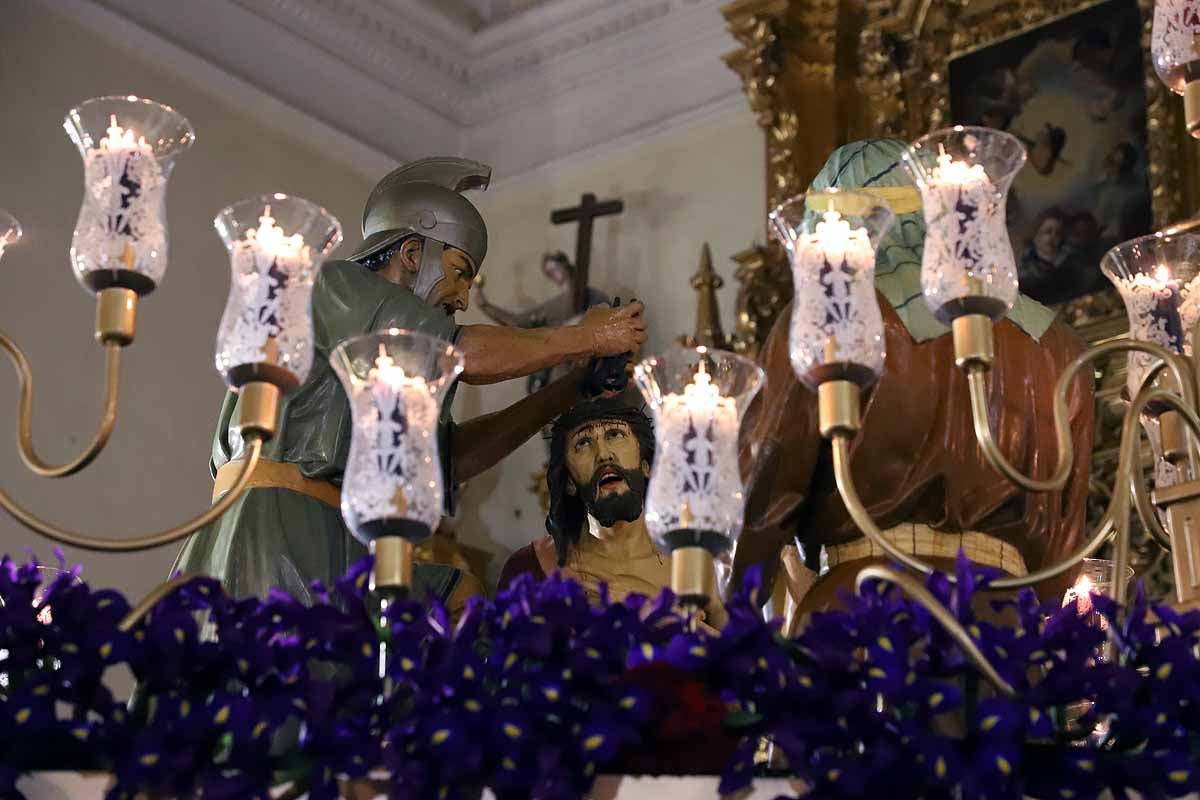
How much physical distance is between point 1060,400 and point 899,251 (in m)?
0.73

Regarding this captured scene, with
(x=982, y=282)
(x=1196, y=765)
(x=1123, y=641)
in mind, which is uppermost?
(x=982, y=282)

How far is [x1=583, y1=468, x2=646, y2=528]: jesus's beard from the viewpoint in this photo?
14.2 ft

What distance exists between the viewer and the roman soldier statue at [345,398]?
368 cm

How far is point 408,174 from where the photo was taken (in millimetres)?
4387

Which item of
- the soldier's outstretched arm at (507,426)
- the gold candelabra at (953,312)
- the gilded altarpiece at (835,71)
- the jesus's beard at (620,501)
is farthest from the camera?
the gilded altarpiece at (835,71)

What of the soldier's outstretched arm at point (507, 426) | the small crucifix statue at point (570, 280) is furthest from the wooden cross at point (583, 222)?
the soldier's outstretched arm at point (507, 426)

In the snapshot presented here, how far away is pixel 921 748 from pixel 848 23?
5.25m

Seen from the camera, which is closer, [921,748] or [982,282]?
[921,748]

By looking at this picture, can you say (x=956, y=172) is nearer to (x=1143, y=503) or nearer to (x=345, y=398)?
(x=1143, y=503)

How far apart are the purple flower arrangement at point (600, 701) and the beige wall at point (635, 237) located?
16.4 feet

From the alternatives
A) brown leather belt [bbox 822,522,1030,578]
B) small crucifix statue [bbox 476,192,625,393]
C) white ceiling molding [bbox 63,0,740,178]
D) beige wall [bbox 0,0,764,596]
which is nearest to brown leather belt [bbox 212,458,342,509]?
brown leather belt [bbox 822,522,1030,578]

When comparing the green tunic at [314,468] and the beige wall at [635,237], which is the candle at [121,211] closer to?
the green tunic at [314,468]

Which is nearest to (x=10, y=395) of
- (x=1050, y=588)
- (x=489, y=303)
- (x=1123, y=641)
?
(x=489, y=303)

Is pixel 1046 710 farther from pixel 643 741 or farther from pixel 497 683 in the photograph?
pixel 497 683
